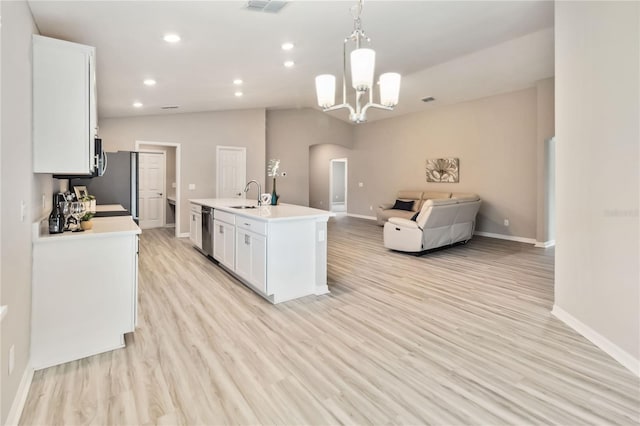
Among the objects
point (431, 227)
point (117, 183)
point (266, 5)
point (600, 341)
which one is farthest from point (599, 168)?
point (117, 183)

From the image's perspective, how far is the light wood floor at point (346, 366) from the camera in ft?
5.97

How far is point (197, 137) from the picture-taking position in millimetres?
7656

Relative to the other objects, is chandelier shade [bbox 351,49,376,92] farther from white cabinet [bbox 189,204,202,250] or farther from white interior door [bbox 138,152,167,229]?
white interior door [bbox 138,152,167,229]

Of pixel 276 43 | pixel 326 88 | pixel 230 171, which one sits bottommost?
pixel 230 171

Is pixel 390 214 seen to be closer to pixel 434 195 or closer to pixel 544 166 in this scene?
pixel 434 195

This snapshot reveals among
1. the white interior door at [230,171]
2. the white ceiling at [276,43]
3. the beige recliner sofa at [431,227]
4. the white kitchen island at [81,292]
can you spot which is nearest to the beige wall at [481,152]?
the white ceiling at [276,43]

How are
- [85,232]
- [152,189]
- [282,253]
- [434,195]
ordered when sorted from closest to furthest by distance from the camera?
[85,232]
[282,253]
[434,195]
[152,189]

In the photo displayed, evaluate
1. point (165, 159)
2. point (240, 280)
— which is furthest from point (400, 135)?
point (240, 280)

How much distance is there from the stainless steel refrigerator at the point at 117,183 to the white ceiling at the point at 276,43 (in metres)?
0.94

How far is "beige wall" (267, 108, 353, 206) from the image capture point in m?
9.45

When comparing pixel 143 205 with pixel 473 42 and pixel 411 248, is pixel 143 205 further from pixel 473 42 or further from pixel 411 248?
pixel 473 42

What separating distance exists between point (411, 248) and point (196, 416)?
441 cm

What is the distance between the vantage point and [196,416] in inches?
70.0

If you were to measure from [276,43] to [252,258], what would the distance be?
240 cm
